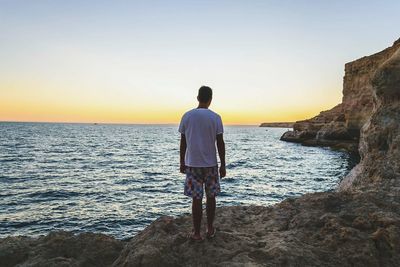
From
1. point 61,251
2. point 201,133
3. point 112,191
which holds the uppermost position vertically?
point 201,133

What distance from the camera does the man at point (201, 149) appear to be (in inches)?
208

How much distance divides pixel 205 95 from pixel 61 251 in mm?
3756

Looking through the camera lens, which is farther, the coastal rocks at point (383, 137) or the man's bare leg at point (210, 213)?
the coastal rocks at point (383, 137)

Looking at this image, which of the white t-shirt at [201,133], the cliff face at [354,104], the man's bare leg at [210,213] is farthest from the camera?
the cliff face at [354,104]

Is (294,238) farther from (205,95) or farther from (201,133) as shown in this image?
(205,95)

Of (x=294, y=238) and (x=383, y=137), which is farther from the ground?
(x=383, y=137)

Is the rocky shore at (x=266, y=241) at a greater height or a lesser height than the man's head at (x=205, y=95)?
lesser

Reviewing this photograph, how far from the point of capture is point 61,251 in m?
5.92

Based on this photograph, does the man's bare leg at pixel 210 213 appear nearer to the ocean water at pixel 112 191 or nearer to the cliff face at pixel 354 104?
the ocean water at pixel 112 191

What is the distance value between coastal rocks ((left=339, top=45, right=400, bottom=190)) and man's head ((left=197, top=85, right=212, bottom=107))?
5.46 metres

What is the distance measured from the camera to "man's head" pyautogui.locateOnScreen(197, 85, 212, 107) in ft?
17.7

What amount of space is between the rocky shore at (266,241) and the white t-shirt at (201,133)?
1.32 metres

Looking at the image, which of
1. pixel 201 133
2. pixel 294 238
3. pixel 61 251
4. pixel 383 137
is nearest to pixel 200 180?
pixel 201 133

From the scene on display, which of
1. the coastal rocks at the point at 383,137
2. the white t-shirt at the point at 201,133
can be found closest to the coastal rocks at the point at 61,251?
the white t-shirt at the point at 201,133
